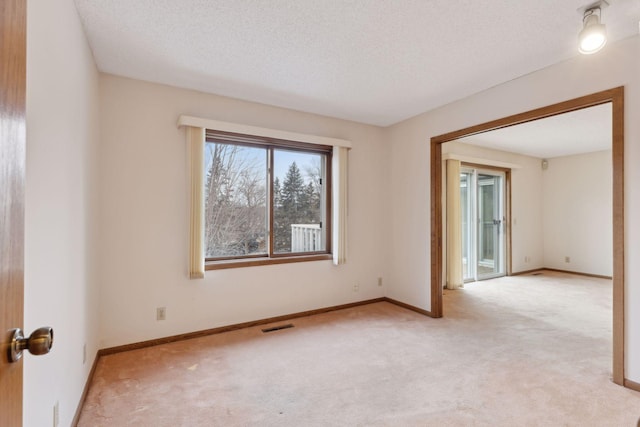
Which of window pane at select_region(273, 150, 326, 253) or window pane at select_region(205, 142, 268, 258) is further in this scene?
window pane at select_region(273, 150, 326, 253)

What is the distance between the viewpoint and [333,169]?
3.92 m

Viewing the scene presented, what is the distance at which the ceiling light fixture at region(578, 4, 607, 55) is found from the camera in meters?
1.87

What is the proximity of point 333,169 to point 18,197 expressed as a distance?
335 centimetres

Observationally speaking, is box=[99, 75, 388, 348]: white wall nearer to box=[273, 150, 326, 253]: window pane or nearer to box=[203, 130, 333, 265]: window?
box=[203, 130, 333, 265]: window

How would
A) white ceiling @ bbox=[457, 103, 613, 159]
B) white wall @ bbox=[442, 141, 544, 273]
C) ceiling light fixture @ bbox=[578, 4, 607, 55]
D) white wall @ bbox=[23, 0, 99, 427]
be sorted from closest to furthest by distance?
white wall @ bbox=[23, 0, 99, 427]
ceiling light fixture @ bbox=[578, 4, 607, 55]
white ceiling @ bbox=[457, 103, 613, 159]
white wall @ bbox=[442, 141, 544, 273]

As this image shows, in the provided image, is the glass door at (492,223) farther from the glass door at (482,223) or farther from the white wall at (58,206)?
the white wall at (58,206)

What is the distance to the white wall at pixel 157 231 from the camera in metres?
2.72

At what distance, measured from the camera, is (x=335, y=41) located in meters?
2.26

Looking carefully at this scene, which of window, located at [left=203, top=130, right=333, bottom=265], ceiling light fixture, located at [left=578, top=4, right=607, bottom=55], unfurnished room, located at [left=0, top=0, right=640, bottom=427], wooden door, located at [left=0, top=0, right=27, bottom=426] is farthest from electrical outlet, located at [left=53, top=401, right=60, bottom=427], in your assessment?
ceiling light fixture, located at [left=578, top=4, right=607, bottom=55]

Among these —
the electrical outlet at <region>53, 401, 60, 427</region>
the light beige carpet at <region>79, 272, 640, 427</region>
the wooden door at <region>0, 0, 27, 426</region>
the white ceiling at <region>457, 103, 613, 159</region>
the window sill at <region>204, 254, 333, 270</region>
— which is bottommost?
the light beige carpet at <region>79, 272, 640, 427</region>

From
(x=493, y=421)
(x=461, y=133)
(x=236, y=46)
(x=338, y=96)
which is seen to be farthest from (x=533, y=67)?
(x=493, y=421)

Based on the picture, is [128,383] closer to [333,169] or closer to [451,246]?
[333,169]

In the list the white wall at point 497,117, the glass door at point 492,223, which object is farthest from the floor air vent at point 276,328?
the glass door at point 492,223

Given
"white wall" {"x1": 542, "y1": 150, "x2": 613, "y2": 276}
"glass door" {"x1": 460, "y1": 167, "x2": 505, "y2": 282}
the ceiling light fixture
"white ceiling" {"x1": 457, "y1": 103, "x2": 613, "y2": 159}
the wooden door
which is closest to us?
the wooden door
